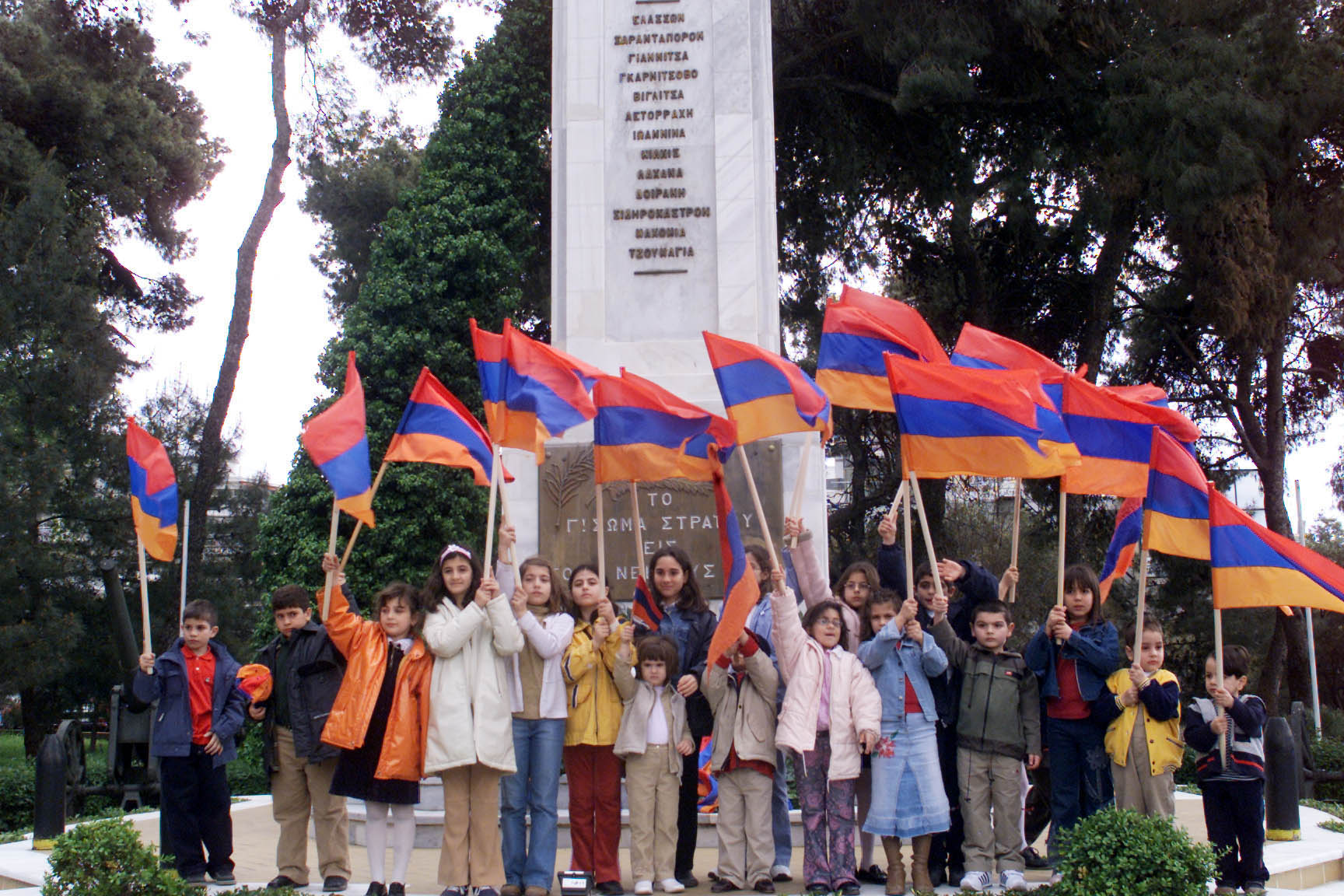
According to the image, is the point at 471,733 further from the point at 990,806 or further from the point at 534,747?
the point at 990,806

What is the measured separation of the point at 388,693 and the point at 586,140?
5666 millimetres

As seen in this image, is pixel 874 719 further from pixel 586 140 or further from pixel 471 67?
pixel 471 67

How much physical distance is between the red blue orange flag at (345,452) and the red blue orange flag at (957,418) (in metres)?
2.83

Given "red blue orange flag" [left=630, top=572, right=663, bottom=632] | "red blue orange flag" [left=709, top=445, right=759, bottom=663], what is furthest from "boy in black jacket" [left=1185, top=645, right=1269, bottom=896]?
"red blue orange flag" [left=630, top=572, right=663, bottom=632]

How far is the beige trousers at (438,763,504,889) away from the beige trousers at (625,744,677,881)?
2.37 feet

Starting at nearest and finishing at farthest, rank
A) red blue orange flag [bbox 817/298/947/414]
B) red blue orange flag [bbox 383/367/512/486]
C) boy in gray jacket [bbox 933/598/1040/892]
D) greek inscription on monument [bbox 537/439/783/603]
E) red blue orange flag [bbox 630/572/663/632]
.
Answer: boy in gray jacket [bbox 933/598/1040/892] → red blue orange flag [bbox 630/572/663/632] → red blue orange flag [bbox 383/367/512/486] → red blue orange flag [bbox 817/298/947/414] → greek inscription on monument [bbox 537/439/783/603]

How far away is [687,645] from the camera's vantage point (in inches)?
277

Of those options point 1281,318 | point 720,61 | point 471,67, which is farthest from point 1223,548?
point 471,67

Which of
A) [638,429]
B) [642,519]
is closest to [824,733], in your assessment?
[638,429]

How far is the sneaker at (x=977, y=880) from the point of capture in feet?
21.4

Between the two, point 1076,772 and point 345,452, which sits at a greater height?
point 345,452

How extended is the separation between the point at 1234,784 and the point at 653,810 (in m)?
2.99

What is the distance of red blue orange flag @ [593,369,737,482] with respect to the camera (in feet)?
23.5

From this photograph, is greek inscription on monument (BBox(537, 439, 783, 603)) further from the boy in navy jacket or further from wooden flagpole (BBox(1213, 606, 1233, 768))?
wooden flagpole (BBox(1213, 606, 1233, 768))
